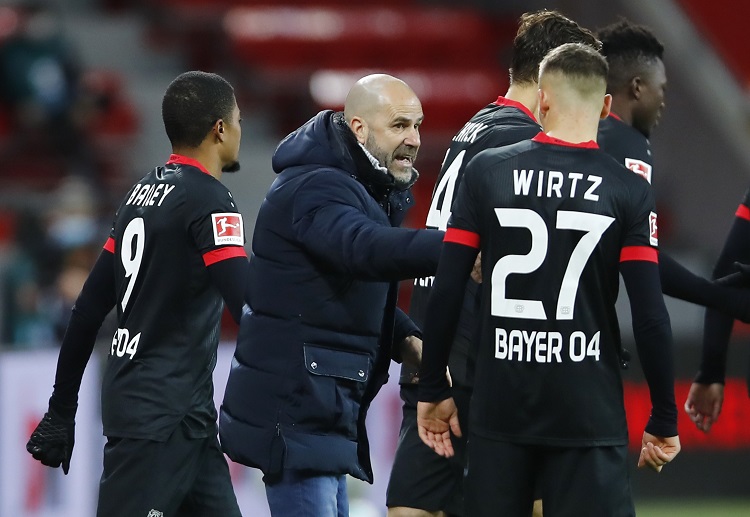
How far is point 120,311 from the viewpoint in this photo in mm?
4641

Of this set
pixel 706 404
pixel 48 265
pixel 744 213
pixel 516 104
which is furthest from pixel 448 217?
pixel 48 265

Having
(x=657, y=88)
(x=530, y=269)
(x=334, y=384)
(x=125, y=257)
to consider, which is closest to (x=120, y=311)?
(x=125, y=257)

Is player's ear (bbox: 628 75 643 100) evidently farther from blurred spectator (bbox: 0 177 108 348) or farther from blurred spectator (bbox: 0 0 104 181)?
blurred spectator (bbox: 0 0 104 181)

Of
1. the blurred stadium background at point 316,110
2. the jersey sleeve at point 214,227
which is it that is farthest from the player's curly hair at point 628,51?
the blurred stadium background at point 316,110

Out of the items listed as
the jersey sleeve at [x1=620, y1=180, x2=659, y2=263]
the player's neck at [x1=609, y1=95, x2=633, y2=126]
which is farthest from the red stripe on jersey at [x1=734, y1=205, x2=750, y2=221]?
the jersey sleeve at [x1=620, y1=180, x2=659, y2=263]

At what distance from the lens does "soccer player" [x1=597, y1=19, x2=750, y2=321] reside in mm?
5109

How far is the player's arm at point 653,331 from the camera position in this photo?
12.7 feet

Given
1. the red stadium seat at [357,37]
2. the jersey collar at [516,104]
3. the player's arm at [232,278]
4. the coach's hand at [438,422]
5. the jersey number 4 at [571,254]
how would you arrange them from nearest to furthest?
the jersey number 4 at [571,254] → the coach's hand at [438,422] → the player's arm at [232,278] → the jersey collar at [516,104] → the red stadium seat at [357,37]

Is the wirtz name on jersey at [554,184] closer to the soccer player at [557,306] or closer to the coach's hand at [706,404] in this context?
the soccer player at [557,306]

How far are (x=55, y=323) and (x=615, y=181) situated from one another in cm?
533

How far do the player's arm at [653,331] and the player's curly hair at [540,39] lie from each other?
98 centimetres

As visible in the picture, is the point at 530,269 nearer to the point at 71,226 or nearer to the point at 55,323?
the point at 55,323

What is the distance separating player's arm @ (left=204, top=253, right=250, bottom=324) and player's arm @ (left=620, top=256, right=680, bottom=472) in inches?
49.6

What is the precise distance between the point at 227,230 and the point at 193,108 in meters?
0.50
